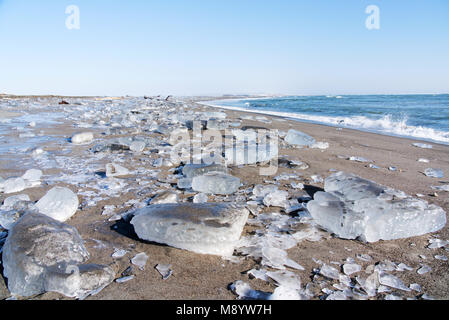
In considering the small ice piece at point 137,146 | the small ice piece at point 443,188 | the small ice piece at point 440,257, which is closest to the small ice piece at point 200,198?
the small ice piece at point 440,257

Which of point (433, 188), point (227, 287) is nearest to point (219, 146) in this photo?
point (433, 188)

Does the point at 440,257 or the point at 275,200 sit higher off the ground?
the point at 275,200

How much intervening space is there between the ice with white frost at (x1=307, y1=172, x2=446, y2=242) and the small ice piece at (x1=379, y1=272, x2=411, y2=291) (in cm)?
29

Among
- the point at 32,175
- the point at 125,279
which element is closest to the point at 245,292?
the point at 125,279

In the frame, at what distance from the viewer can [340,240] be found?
1.44 meters

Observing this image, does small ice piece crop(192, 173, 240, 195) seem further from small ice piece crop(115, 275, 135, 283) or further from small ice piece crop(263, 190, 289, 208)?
small ice piece crop(115, 275, 135, 283)

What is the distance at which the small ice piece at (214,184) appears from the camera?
6.81ft

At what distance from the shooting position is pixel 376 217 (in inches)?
58.4

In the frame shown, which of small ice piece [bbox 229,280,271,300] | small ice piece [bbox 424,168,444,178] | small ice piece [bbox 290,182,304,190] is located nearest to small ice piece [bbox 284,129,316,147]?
small ice piece [bbox 424,168,444,178]

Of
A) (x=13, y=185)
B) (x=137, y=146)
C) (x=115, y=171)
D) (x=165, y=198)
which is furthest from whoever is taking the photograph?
(x=137, y=146)

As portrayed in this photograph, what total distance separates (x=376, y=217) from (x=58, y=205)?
1919 millimetres

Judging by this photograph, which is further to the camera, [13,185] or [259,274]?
[13,185]

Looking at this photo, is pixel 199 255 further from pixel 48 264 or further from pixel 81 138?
→ pixel 81 138

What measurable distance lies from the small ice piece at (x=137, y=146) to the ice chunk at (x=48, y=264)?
2290 millimetres
